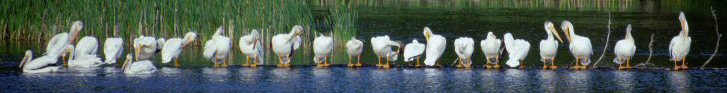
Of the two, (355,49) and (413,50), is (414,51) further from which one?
(355,49)

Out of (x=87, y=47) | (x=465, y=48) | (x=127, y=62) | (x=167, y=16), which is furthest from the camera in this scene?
(x=167, y=16)

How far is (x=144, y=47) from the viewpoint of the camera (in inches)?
618

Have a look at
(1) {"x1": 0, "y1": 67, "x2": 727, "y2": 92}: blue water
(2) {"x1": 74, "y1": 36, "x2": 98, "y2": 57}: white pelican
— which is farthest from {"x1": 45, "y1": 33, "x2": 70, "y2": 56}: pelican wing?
(1) {"x1": 0, "y1": 67, "x2": 727, "y2": 92}: blue water

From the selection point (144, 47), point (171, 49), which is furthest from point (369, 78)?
point (144, 47)

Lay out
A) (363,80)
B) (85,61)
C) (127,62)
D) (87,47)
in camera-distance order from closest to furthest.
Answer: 1. (363,80)
2. (127,62)
3. (85,61)
4. (87,47)

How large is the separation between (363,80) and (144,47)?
2.95 m

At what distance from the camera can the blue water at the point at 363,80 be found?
1321 cm

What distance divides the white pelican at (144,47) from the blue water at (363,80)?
615 millimetres

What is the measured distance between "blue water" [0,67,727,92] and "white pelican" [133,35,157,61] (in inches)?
24.2

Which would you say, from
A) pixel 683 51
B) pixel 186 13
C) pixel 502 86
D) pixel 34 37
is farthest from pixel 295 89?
pixel 34 37

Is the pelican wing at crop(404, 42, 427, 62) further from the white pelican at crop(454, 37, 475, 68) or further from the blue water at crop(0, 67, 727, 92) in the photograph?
the blue water at crop(0, 67, 727, 92)

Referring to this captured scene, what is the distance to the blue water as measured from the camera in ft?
43.3

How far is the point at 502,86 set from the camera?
44.3 ft

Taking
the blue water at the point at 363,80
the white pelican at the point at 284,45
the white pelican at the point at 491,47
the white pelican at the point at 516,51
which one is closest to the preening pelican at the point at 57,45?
the blue water at the point at 363,80
